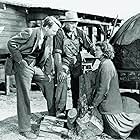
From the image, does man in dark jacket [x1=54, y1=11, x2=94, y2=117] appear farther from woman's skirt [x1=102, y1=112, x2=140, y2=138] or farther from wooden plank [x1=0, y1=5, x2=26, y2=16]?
wooden plank [x1=0, y1=5, x2=26, y2=16]

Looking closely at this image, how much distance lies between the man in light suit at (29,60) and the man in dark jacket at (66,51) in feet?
0.64

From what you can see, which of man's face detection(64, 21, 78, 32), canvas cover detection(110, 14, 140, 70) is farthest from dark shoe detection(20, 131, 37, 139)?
canvas cover detection(110, 14, 140, 70)

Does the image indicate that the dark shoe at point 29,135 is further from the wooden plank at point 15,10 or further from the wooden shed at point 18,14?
the wooden plank at point 15,10

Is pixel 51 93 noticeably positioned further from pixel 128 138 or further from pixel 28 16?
pixel 28 16

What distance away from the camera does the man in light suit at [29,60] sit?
5.89 metres

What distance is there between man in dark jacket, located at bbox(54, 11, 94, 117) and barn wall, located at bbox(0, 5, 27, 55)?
24.4 ft

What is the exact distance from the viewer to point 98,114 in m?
6.07

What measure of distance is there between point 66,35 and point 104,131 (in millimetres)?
2233

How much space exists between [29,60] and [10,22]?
8.91m

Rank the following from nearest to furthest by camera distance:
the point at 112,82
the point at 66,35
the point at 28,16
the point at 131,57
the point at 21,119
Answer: the point at 112,82 < the point at 21,119 < the point at 66,35 < the point at 131,57 < the point at 28,16

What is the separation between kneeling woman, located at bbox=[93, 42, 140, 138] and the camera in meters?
5.79

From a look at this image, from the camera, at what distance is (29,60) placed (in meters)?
6.10

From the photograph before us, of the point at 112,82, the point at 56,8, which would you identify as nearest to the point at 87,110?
the point at 112,82

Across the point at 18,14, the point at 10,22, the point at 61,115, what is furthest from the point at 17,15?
the point at 61,115
